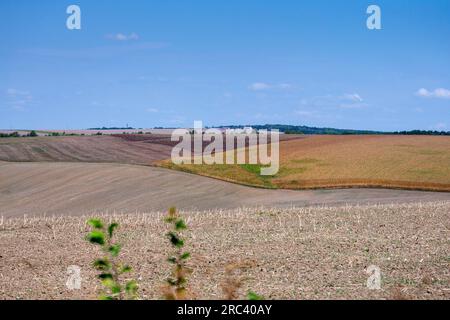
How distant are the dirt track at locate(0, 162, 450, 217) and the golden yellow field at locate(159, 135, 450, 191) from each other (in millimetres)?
2623

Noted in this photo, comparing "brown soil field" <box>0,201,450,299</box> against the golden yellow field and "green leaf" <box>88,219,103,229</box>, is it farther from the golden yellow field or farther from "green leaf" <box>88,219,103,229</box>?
the golden yellow field

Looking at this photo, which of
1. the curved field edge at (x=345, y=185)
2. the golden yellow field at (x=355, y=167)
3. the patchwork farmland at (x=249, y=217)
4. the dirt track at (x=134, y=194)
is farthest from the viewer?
the golden yellow field at (x=355, y=167)

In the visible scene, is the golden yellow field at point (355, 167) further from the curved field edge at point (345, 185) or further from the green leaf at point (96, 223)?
the green leaf at point (96, 223)

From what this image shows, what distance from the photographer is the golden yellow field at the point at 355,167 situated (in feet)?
178

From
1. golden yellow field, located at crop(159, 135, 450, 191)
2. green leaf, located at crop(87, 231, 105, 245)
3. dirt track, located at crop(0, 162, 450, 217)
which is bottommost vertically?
dirt track, located at crop(0, 162, 450, 217)

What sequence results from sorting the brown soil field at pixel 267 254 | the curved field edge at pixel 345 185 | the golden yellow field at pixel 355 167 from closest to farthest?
the brown soil field at pixel 267 254
the curved field edge at pixel 345 185
the golden yellow field at pixel 355 167

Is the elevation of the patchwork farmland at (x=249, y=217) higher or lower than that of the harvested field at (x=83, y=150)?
lower

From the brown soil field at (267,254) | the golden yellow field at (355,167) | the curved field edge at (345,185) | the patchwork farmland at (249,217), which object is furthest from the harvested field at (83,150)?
the brown soil field at (267,254)

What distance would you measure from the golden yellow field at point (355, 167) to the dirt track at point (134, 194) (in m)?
2.62

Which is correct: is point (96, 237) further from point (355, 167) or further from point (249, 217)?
point (355, 167)

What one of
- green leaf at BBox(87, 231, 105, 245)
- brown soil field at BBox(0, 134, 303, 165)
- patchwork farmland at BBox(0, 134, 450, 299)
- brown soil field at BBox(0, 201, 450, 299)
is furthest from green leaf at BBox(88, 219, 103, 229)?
brown soil field at BBox(0, 134, 303, 165)

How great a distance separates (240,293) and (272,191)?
38491 mm

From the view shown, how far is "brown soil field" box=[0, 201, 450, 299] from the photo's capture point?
1502 centimetres

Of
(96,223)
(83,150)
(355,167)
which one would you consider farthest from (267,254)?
(83,150)
